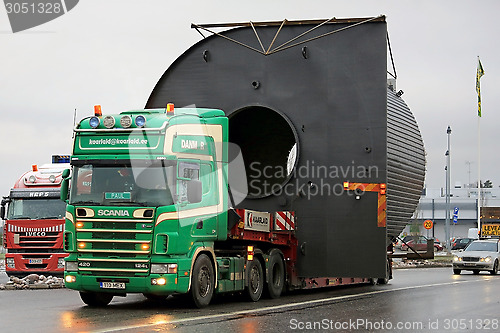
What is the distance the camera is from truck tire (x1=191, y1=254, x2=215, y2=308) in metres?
14.9

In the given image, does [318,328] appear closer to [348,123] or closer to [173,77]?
[348,123]

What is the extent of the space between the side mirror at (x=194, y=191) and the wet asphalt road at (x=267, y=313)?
6.25 ft

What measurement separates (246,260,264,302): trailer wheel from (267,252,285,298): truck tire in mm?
288

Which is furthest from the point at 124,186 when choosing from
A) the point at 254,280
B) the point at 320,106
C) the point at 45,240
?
the point at 45,240

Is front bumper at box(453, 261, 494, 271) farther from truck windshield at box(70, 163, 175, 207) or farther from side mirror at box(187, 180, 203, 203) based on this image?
truck windshield at box(70, 163, 175, 207)

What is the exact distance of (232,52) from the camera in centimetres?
1945

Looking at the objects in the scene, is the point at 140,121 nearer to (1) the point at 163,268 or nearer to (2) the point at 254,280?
(1) the point at 163,268

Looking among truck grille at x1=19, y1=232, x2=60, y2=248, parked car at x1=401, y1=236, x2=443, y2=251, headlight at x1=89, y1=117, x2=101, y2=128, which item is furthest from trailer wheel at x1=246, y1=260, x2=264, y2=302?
truck grille at x1=19, y1=232, x2=60, y2=248

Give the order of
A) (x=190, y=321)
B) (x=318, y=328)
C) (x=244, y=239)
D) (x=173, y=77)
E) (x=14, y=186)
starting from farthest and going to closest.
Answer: (x=14, y=186), (x=173, y=77), (x=244, y=239), (x=190, y=321), (x=318, y=328)

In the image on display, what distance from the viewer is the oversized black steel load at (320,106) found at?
59.3 feet

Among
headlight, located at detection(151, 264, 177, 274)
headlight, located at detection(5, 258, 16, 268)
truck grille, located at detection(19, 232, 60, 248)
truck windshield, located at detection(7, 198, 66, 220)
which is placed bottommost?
headlight, located at detection(5, 258, 16, 268)

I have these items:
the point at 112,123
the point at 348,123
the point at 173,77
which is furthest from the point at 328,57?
the point at 112,123

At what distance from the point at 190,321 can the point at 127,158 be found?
11.3 ft

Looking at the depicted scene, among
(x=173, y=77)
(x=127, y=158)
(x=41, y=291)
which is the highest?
(x=173, y=77)
